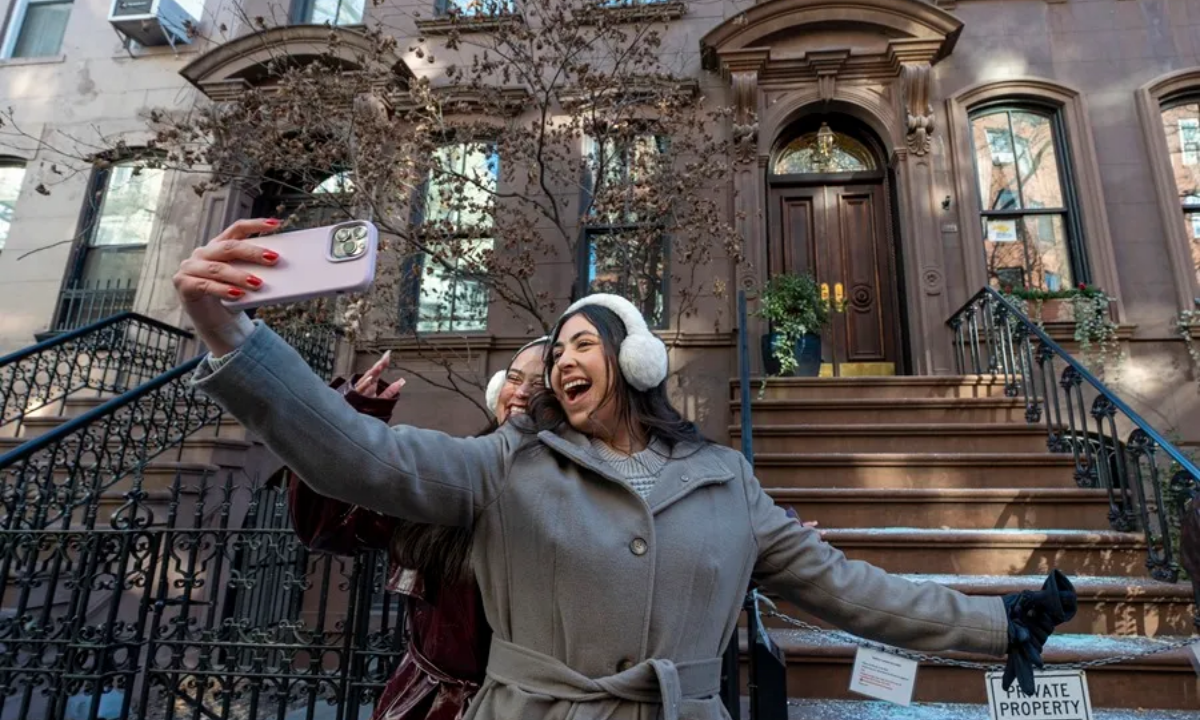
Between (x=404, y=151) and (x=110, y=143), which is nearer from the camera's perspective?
(x=404, y=151)

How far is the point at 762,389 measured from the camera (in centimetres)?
698

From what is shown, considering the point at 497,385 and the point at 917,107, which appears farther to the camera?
the point at 917,107

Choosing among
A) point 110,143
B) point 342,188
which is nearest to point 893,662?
point 342,188

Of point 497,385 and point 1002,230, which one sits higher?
point 1002,230

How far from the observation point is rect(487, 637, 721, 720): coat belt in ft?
4.24

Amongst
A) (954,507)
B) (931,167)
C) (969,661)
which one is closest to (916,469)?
(954,507)

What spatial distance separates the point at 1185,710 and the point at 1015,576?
3.13ft

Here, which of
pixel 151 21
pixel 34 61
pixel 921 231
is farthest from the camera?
pixel 34 61

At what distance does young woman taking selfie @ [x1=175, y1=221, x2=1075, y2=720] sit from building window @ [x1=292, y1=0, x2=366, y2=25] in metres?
10.8

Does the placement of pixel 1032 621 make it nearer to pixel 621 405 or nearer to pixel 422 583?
pixel 621 405

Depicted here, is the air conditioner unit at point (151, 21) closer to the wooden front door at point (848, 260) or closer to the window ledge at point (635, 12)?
the window ledge at point (635, 12)

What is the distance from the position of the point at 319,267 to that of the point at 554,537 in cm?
66

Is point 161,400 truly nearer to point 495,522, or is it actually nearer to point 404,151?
point 404,151

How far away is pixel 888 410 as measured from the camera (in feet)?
21.1
